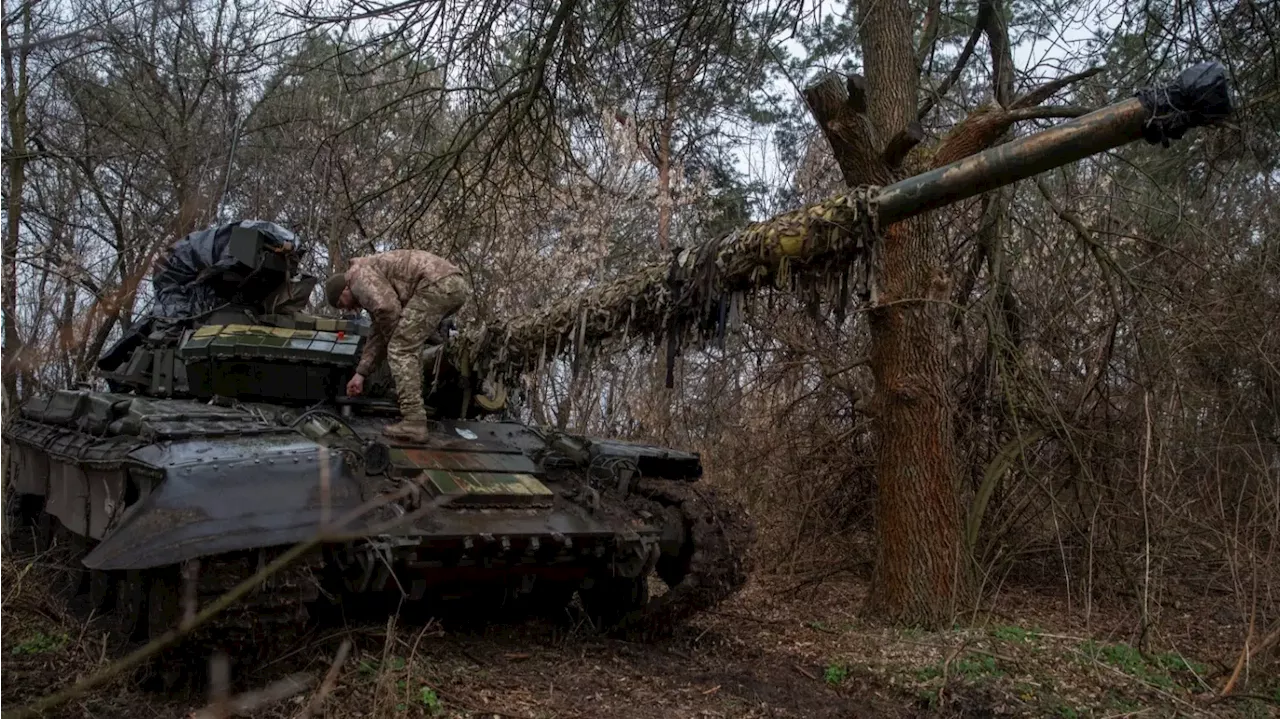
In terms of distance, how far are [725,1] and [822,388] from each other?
4.11 meters

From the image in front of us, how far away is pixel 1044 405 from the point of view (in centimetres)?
784

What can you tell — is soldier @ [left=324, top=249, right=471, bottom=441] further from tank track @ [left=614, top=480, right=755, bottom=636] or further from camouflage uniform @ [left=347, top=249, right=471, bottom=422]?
tank track @ [left=614, top=480, right=755, bottom=636]

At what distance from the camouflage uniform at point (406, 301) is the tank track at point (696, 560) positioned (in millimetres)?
1658

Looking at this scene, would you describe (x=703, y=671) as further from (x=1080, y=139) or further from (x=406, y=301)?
(x=1080, y=139)

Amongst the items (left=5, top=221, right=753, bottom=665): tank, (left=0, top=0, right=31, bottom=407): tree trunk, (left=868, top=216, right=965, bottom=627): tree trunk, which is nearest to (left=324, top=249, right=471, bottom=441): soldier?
(left=5, top=221, right=753, bottom=665): tank

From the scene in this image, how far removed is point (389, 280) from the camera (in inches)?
263

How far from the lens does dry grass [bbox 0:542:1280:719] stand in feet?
17.4

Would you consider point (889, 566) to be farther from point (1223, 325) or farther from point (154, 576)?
point (154, 576)

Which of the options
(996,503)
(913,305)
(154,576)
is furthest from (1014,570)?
(154,576)

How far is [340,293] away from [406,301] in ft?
1.56

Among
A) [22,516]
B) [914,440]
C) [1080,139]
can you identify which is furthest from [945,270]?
[22,516]

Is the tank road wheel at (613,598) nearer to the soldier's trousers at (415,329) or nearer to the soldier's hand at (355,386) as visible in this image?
the soldier's trousers at (415,329)

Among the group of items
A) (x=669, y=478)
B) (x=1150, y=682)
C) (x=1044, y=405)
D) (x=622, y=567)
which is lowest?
(x=1150, y=682)

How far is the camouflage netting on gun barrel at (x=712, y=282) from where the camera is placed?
15.1 feet
